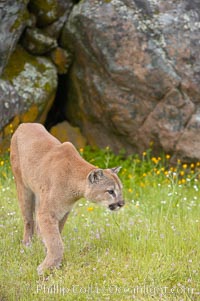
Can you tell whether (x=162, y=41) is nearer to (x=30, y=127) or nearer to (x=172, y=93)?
(x=172, y=93)

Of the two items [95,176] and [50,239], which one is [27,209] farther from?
[95,176]

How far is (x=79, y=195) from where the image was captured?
754cm

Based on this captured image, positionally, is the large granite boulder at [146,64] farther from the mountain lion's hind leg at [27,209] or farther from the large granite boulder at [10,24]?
the mountain lion's hind leg at [27,209]

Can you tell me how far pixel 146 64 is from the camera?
11.6m

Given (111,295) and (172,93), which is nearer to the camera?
→ (111,295)

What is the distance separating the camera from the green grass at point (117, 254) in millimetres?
6621

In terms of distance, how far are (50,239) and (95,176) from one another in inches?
32.0

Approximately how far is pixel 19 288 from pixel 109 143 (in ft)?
20.6

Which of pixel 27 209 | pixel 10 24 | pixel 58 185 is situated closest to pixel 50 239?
pixel 58 185

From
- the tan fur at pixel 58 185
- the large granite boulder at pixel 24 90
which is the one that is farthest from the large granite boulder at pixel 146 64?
the tan fur at pixel 58 185

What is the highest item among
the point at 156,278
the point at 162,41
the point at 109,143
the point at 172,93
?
the point at 156,278

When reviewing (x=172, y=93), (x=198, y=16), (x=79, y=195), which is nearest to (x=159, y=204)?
(x=79, y=195)

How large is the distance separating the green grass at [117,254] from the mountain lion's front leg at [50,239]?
0.39 feet

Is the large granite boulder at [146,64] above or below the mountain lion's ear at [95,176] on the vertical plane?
below
